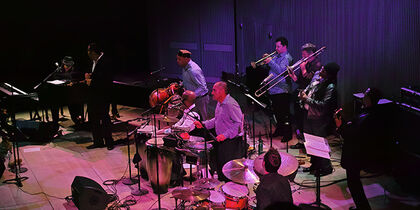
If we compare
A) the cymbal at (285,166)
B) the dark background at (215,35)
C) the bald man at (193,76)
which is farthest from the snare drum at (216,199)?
the dark background at (215,35)

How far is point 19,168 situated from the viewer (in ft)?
24.2

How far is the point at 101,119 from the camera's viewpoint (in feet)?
27.4

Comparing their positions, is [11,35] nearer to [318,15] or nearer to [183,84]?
[183,84]

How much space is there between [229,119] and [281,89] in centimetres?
222

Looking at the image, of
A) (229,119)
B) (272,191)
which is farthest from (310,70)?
(272,191)

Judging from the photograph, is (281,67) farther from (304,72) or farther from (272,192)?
(272,192)

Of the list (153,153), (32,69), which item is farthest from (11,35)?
(153,153)

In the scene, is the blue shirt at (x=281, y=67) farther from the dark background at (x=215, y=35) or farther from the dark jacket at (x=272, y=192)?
the dark jacket at (x=272, y=192)

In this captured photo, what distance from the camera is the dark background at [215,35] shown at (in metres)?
7.69

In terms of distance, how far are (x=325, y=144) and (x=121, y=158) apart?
379cm

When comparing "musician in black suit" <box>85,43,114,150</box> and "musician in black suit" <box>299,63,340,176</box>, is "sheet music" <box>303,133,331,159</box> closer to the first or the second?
"musician in black suit" <box>299,63,340,176</box>

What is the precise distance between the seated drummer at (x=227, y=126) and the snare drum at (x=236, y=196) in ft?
3.74

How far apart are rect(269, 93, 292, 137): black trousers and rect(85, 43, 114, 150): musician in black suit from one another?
9.68ft

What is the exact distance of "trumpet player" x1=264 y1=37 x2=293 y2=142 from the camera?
8.22 meters
